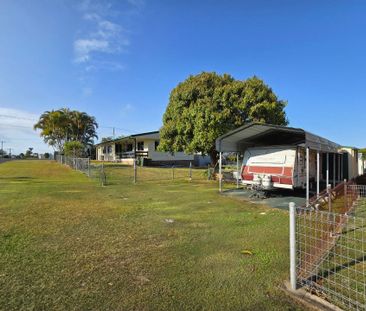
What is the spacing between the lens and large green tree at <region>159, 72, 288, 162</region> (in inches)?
683

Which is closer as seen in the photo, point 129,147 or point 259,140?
point 259,140

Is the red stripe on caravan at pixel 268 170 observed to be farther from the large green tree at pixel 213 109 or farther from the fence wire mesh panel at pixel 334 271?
the fence wire mesh panel at pixel 334 271

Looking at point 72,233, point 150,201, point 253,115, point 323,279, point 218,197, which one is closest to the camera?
point 323,279

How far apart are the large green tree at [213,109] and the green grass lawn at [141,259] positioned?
8.98m

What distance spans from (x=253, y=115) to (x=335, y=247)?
13.1 metres

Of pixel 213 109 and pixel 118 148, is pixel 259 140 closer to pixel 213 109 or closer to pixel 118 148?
pixel 213 109

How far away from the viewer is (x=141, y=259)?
15.9ft

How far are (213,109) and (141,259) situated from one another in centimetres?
1371

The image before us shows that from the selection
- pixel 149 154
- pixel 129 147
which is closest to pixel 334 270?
pixel 149 154

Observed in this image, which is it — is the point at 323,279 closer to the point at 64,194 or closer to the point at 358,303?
the point at 358,303

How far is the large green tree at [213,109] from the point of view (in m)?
17.4

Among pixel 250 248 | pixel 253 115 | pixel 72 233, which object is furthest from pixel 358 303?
pixel 253 115

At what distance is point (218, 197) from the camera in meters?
11.9

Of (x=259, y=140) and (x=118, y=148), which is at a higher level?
(x=118, y=148)
